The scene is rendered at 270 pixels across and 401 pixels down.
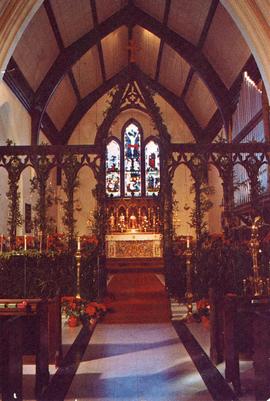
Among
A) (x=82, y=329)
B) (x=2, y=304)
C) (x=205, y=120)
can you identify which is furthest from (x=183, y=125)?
(x=2, y=304)

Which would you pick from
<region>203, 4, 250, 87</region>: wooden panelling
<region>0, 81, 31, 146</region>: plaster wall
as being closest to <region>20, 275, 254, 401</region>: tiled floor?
<region>0, 81, 31, 146</region>: plaster wall

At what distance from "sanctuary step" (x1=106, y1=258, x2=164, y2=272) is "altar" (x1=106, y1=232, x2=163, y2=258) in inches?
12.5

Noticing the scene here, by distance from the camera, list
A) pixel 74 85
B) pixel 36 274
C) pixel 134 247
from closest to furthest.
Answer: pixel 36 274 → pixel 134 247 → pixel 74 85

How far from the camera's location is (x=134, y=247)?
1438cm

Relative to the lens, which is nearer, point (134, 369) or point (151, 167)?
point (134, 369)

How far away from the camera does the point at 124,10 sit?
494 inches

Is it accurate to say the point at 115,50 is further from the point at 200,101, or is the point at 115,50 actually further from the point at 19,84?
the point at 19,84

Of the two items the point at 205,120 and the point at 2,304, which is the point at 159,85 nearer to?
the point at 205,120

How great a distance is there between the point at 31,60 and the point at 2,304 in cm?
907

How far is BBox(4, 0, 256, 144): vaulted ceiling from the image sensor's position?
10750 mm

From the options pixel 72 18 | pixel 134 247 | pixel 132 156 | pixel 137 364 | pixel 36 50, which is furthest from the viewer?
pixel 132 156

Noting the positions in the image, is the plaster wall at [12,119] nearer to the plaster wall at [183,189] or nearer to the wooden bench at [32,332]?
the plaster wall at [183,189]

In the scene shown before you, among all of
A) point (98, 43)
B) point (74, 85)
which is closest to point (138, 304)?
point (98, 43)

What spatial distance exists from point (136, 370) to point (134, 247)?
1055cm
